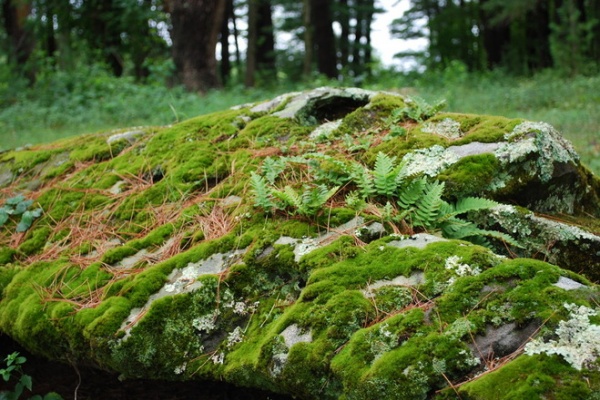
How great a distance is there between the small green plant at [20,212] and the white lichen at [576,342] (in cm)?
351

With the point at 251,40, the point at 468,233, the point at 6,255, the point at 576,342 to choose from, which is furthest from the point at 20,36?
the point at 576,342

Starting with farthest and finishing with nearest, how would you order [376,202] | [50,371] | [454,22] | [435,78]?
[454,22] < [435,78] < [50,371] < [376,202]

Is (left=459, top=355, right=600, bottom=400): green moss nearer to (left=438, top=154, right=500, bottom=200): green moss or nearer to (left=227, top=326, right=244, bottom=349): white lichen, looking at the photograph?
(left=227, top=326, right=244, bottom=349): white lichen

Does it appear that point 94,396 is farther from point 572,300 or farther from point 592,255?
point 592,255

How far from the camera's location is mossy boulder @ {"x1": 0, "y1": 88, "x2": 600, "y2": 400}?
2086 mm

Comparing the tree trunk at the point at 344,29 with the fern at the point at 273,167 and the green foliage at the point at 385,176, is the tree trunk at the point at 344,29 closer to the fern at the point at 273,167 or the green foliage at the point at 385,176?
the fern at the point at 273,167

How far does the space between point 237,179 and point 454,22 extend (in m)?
19.3

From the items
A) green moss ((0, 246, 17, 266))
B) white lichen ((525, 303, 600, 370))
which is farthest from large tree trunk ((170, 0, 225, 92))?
white lichen ((525, 303, 600, 370))

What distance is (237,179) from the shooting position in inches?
146

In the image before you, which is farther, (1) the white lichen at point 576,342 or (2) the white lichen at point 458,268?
(2) the white lichen at point 458,268

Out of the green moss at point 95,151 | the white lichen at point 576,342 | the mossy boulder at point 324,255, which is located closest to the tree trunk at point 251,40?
the green moss at point 95,151

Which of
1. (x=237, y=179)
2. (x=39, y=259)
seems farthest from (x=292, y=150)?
(x=39, y=259)

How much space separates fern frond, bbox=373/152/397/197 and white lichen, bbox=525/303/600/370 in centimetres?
127

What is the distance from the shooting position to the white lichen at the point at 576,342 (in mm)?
1861
